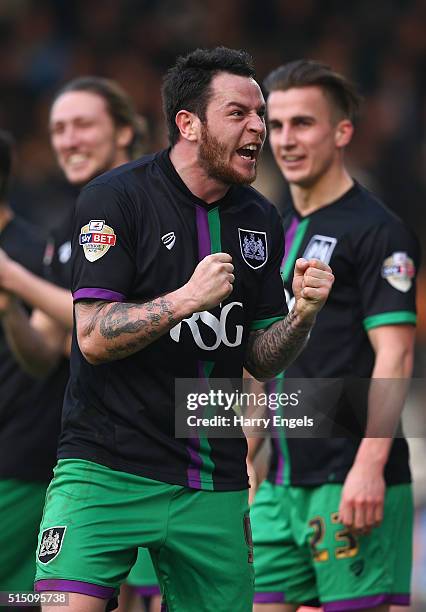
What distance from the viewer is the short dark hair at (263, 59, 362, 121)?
5621 mm

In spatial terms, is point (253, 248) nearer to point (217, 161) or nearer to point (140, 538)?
point (217, 161)

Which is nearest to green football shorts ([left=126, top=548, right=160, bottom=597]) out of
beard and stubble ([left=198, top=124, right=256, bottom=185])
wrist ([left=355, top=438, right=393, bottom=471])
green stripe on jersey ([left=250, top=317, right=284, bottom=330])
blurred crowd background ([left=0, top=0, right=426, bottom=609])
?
wrist ([left=355, top=438, right=393, bottom=471])

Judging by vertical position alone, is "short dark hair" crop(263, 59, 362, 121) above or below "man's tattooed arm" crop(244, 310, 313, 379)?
above

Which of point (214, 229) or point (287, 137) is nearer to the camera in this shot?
point (214, 229)

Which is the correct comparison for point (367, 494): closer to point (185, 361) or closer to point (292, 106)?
point (185, 361)

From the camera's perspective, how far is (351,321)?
528 centimetres

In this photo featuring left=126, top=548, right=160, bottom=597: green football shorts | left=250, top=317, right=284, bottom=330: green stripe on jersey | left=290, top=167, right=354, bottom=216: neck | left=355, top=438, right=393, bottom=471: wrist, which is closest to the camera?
left=250, top=317, right=284, bottom=330: green stripe on jersey

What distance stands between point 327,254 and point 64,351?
1456mm

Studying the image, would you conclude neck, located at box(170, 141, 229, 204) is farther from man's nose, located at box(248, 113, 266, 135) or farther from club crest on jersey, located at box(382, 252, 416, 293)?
club crest on jersey, located at box(382, 252, 416, 293)

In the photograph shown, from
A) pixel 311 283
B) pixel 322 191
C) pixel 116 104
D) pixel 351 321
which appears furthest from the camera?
pixel 116 104

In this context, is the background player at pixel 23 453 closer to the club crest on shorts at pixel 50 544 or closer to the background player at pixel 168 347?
the background player at pixel 168 347

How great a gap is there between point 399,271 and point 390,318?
0.68ft

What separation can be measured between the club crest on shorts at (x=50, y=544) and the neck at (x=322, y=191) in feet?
6.96

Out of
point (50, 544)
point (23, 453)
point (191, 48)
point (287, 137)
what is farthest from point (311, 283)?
point (191, 48)
